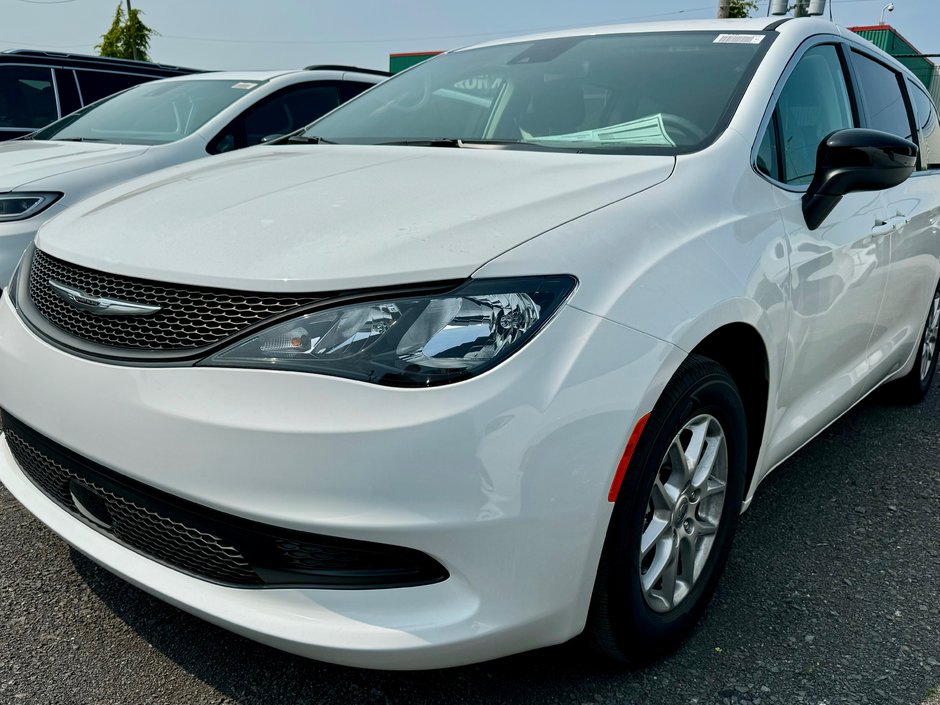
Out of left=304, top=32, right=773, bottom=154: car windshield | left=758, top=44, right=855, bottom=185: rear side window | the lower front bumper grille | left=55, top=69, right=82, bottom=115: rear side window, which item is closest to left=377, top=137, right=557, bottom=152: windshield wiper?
left=304, top=32, right=773, bottom=154: car windshield

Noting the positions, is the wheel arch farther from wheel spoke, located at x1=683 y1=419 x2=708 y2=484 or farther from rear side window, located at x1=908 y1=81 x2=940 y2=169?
rear side window, located at x1=908 y1=81 x2=940 y2=169

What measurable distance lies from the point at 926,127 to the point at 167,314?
366 cm

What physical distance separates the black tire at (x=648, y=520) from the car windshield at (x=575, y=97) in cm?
70

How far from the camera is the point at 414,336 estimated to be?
1.58 m

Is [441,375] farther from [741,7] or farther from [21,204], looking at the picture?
[741,7]

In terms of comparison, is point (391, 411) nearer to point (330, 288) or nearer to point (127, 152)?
point (330, 288)

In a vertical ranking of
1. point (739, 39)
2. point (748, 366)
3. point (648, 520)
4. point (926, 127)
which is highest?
point (739, 39)

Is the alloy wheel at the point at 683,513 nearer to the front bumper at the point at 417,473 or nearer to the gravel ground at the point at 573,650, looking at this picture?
the gravel ground at the point at 573,650

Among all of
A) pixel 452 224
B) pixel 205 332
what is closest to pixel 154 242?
pixel 205 332

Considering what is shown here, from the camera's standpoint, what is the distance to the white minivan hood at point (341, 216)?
166cm

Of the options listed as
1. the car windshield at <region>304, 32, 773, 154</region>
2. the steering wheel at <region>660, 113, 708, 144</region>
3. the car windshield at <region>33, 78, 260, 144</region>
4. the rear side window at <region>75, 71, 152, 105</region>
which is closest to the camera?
the steering wheel at <region>660, 113, 708, 144</region>

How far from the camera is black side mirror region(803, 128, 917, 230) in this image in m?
2.34

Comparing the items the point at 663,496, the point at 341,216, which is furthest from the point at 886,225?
the point at 341,216

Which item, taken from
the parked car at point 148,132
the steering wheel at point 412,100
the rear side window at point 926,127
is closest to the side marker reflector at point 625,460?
the steering wheel at point 412,100
